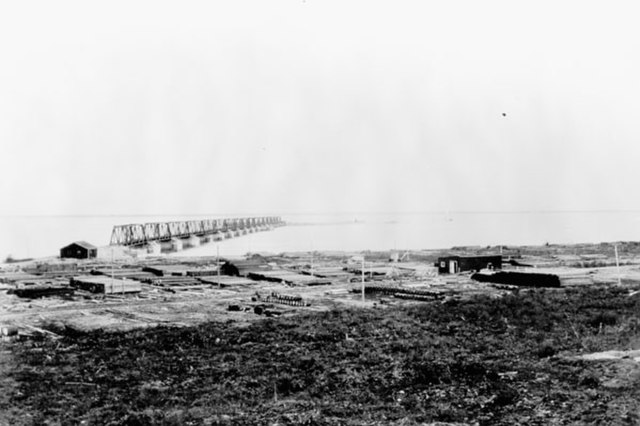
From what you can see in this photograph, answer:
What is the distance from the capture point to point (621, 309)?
69.1 feet

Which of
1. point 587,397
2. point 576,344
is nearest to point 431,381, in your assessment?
point 587,397

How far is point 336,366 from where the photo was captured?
1352 cm

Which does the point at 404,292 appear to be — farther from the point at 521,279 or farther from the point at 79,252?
the point at 79,252

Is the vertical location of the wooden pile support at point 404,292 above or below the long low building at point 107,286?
below

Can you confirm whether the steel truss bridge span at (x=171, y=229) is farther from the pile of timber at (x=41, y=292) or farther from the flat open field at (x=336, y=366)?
the flat open field at (x=336, y=366)

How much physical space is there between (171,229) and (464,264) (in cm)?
8295

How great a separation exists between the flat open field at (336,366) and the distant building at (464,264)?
1722 cm

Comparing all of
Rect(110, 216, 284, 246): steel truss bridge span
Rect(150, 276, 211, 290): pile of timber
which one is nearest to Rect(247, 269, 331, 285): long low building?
Rect(150, 276, 211, 290): pile of timber

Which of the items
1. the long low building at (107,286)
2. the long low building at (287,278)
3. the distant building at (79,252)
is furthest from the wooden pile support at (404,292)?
the distant building at (79,252)

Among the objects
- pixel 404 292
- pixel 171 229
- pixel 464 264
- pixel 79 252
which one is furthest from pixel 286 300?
pixel 171 229

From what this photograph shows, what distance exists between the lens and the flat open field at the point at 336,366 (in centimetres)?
1006

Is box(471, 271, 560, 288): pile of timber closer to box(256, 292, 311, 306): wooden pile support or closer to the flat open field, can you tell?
the flat open field

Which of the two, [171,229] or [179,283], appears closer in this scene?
[179,283]

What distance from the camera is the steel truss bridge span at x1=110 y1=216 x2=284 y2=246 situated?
232 feet
